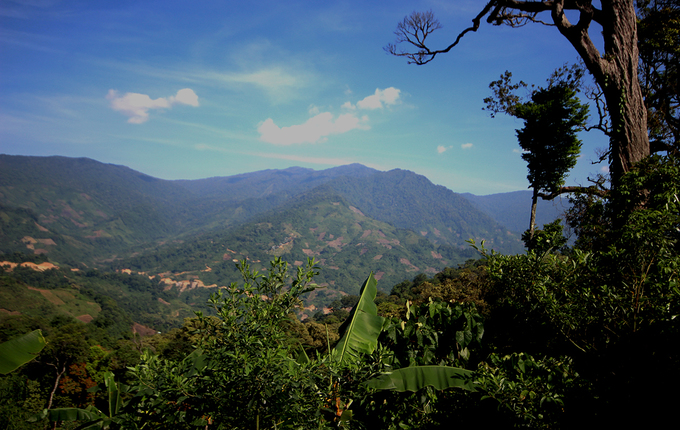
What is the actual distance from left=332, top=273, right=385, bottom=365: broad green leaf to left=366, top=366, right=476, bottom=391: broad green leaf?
39cm

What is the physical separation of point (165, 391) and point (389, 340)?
114 inches

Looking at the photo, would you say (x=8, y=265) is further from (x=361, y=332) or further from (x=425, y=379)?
(x=425, y=379)

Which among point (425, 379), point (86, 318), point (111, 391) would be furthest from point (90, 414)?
point (86, 318)

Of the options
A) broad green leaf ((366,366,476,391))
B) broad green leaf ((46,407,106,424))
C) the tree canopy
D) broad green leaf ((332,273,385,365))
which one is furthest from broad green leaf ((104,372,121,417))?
the tree canopy

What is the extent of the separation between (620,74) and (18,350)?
9.92 metres

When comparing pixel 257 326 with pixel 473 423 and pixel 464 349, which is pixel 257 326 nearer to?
pixel 473 423

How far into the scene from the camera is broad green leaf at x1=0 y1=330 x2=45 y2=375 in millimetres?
3004

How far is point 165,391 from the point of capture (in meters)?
2.16

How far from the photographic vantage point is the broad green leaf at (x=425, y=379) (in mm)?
3170

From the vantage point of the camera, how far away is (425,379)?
3359 mm

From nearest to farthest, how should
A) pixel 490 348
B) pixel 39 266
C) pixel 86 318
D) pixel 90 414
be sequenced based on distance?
pixel 90 414 < pixel 490 348 < pixel 86 318 < pixel 39 266

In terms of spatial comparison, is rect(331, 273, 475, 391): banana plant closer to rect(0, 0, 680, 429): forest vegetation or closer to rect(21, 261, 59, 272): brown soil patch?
rect(0, 0, 680, 429): forest vegetation

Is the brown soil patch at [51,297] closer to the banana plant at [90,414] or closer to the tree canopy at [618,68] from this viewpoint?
the banana plant at [90,414]

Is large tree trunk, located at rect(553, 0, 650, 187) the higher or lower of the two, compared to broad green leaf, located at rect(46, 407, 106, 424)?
higher
